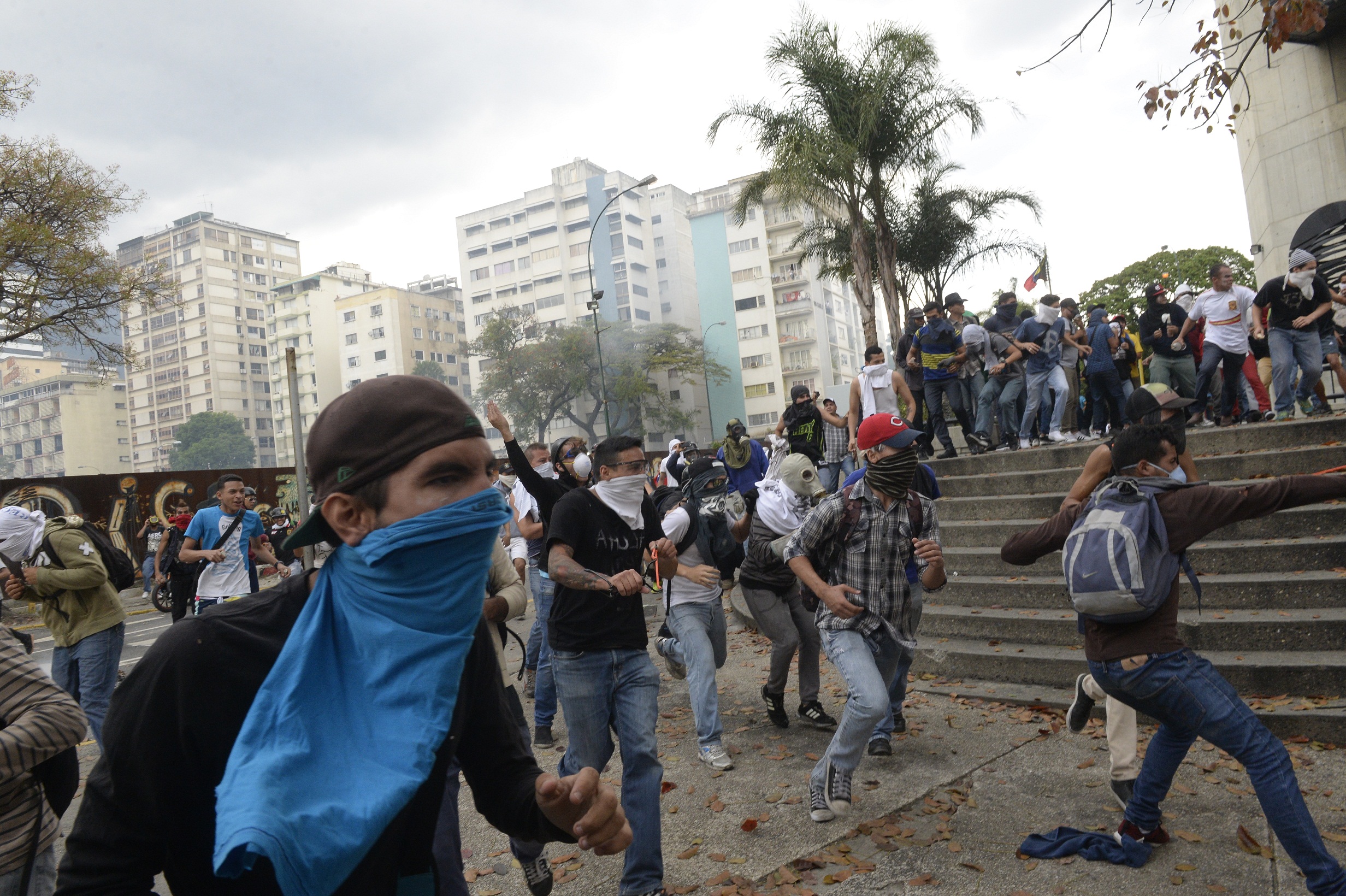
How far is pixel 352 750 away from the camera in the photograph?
120cm

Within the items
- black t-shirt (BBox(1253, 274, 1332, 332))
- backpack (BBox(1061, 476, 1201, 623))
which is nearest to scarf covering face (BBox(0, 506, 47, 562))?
backpack (BBox(1061, 476, 1201, 623))

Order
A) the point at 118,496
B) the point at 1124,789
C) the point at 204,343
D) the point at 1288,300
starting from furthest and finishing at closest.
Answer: the point at 204,343, the point at 118,496, the point at 1288,300, the point at 1124,789

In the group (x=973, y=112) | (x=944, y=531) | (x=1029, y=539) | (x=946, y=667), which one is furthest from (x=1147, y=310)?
(x=973, y=112)

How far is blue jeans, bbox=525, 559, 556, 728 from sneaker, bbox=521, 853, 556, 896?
1.87m

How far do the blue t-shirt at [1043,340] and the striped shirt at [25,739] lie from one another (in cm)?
1029

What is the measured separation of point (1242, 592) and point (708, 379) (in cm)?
6988

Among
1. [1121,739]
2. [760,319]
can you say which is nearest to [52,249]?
[1121,739]

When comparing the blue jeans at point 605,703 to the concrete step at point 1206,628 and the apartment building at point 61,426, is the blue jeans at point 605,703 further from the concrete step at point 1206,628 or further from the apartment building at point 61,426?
the apartment building at point 61,426

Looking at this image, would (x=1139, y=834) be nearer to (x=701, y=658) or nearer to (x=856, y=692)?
(x=856, y=692)

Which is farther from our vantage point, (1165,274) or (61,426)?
(61,426)

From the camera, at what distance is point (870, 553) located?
478 cm

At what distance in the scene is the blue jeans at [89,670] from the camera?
5.55 meters

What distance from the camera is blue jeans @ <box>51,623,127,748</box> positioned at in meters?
5.55

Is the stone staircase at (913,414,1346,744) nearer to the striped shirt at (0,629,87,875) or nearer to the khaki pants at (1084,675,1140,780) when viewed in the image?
the khaki pants at (1084,675,1140,780)
